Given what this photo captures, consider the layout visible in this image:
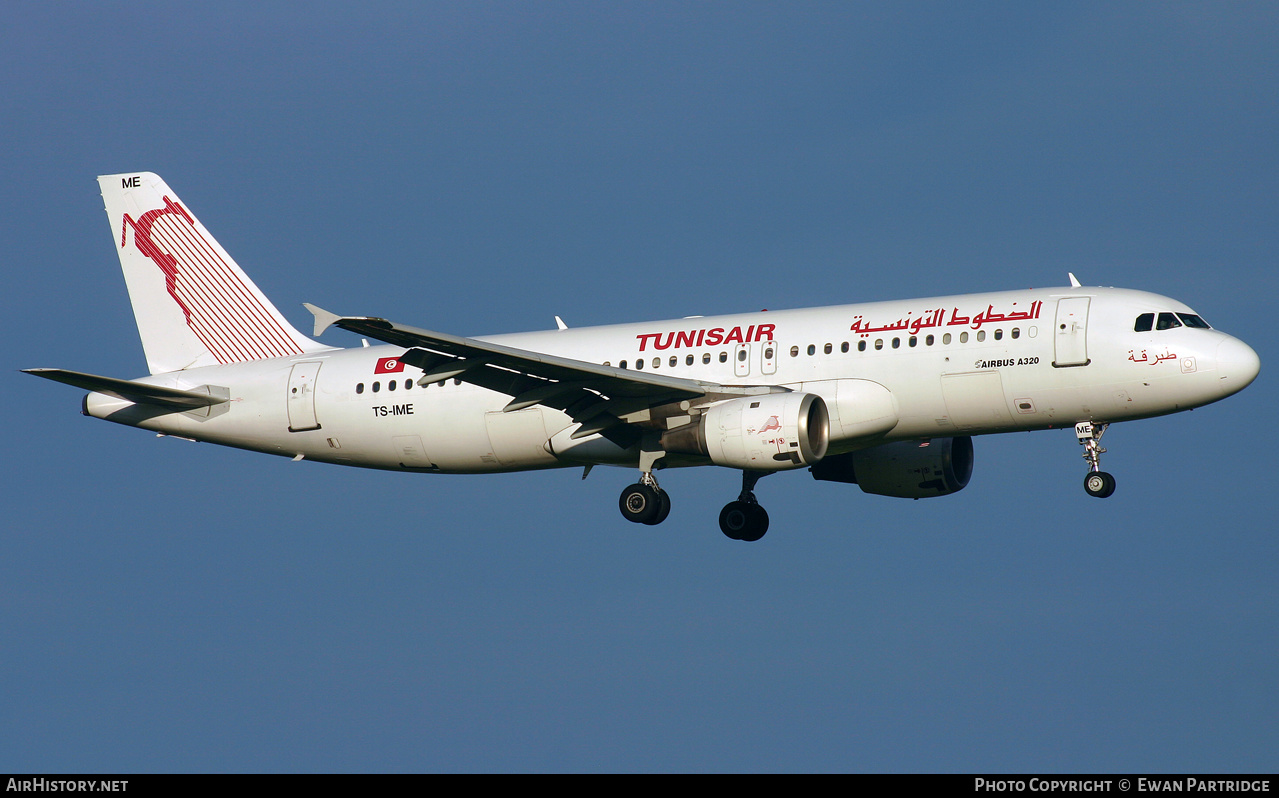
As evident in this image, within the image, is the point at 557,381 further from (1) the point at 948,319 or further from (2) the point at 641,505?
(1) the point at 948,319

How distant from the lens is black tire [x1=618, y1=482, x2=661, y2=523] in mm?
39938

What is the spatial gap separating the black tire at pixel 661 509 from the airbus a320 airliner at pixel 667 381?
56 mm

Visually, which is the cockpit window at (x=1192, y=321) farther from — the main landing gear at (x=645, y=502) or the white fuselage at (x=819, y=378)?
the main landing gear at (x=645, y=502)

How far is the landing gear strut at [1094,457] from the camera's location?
37.5 meters

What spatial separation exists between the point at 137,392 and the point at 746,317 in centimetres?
1603

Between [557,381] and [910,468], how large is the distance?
10.9m

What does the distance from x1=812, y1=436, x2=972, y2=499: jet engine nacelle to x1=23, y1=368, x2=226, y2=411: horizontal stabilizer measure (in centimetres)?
1724

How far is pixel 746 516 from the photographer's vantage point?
4341 cm

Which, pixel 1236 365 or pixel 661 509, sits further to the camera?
pixel 661 509

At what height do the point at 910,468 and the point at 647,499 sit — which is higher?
the point at 910,468

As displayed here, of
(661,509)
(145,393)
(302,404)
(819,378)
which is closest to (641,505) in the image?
(661,509)

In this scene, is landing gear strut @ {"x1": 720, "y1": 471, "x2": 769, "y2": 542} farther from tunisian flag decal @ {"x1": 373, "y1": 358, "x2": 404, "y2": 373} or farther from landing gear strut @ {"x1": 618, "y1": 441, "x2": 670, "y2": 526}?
tunisian flag decal @ {"x1": 373, "y1": 358, "x2": 404, "y2": 373}

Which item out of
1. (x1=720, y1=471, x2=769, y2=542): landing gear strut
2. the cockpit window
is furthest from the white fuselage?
(x1=720, y1=471, x2=769, y2=542): landing gear strut

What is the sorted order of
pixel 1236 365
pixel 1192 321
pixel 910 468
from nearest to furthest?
pixel 1236 365 < pixel 1192 321 < pixel 910 468
